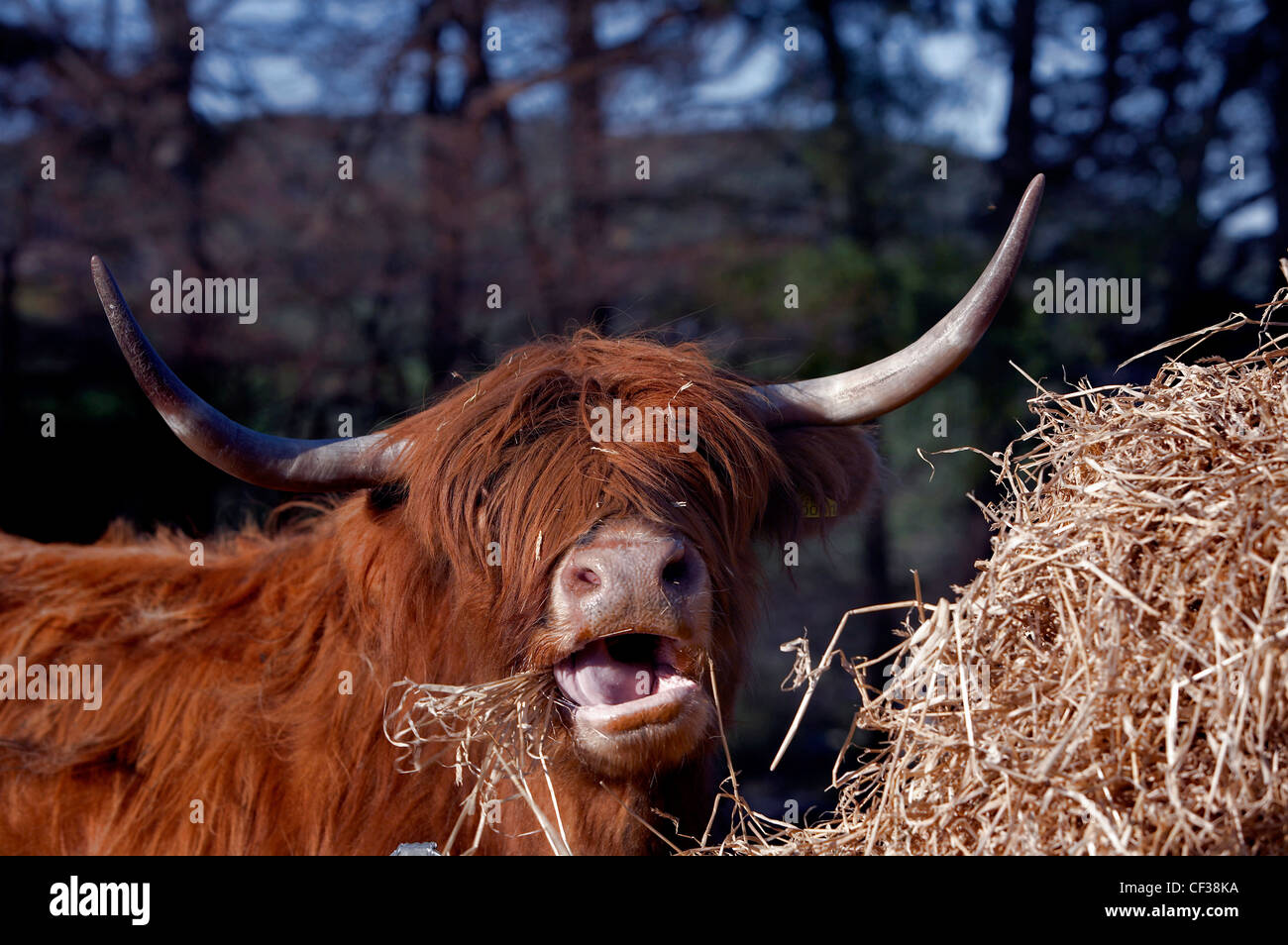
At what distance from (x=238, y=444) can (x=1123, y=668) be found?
2.11m

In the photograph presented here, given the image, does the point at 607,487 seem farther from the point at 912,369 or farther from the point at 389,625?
the point at 912,369

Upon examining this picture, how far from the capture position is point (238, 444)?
261 cm

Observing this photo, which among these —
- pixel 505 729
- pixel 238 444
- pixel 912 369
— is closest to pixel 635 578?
pixel 505 729

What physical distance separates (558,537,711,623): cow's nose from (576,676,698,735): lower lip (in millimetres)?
173

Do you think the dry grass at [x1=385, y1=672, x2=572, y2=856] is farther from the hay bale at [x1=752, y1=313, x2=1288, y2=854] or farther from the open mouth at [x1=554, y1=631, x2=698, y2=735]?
the hay bale at [x1=752, y1=313, x2=1288, y2=854]

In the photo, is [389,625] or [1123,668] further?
[389,625]

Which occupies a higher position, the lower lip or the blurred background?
the blurred background

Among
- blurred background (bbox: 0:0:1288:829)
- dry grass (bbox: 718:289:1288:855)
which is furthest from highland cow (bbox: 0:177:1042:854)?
blurred background (bbox: 0:0:1288:829)

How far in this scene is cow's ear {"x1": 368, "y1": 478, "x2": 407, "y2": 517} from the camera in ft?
9.20

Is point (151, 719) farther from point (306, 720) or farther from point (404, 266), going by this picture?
point (404, 266)

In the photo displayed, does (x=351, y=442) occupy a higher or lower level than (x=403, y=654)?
higher

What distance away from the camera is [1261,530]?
1.78 meters
